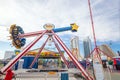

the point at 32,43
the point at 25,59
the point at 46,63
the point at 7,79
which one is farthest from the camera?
the point at 46,63

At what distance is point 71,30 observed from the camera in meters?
20.7

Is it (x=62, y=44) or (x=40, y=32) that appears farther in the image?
(x=40, y=32)

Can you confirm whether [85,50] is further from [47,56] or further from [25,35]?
[25,35]

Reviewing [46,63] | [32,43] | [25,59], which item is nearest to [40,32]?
[32,43]

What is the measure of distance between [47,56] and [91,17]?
849 inches

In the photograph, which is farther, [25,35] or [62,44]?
[25,35]

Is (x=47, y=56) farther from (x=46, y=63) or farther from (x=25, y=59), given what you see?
(x=46, y=63)

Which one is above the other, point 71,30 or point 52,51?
point 71,30

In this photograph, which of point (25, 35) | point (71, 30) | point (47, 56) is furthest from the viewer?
point (47, 56)

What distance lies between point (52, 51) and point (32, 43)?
1546 centimetres

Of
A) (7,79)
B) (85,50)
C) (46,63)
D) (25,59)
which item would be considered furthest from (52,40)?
(85,50)

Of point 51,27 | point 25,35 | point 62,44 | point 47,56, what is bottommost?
point 47,56

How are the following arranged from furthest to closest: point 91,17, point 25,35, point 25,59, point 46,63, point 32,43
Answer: point 46,63 → point 25,59 → point 25,35 → point 32,43 → point 91,17

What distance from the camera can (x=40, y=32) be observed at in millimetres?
21219
